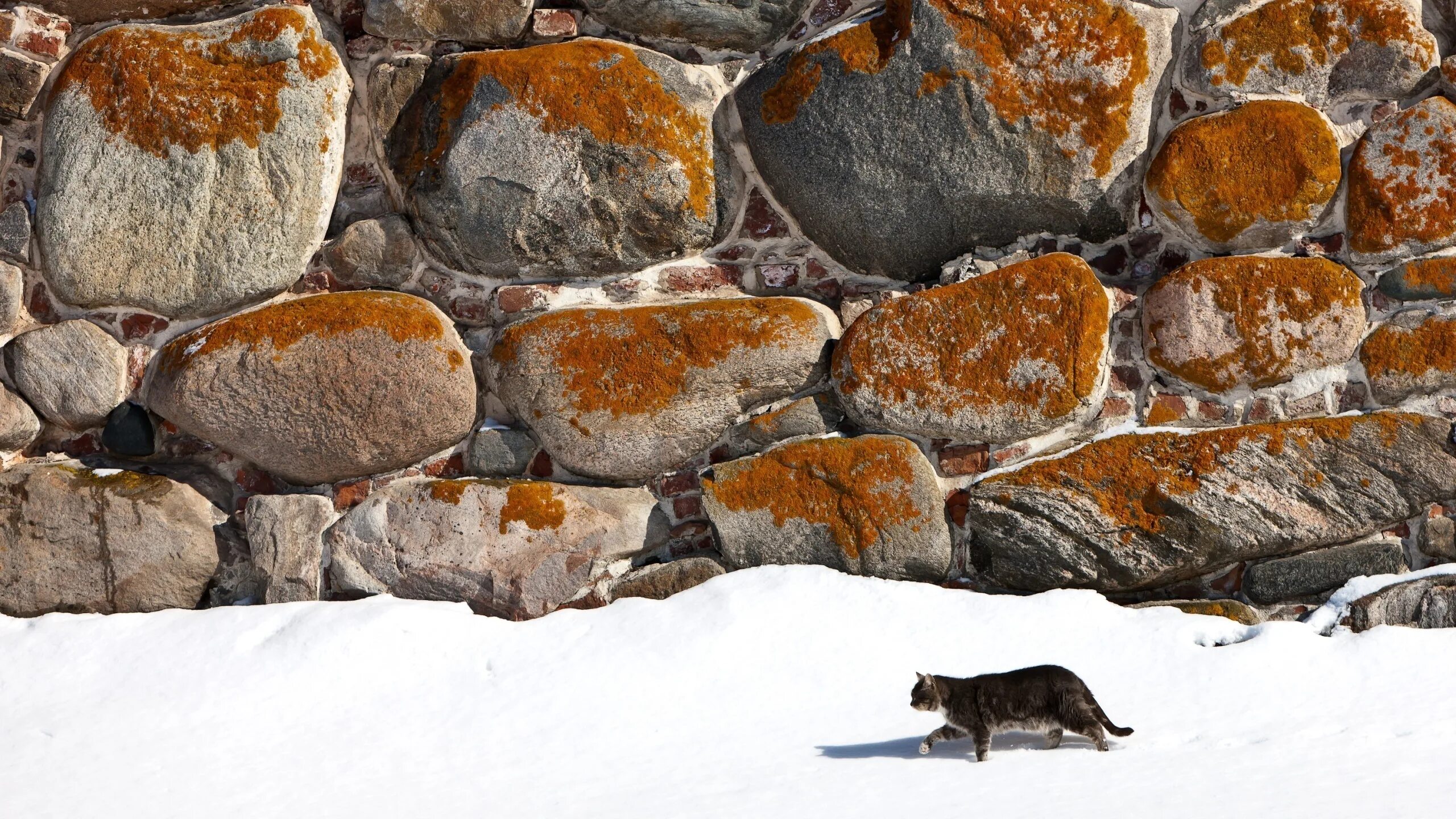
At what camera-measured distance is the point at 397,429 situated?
3.45 m

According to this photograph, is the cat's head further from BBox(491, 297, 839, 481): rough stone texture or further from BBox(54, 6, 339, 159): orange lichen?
BBox(54, 6, 339, 159): orange lichen

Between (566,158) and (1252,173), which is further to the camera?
(566,158)

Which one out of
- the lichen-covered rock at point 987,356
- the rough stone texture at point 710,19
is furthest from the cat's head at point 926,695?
the rough stone texture at point 710,19

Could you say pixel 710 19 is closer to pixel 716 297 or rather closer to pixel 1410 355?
pixel 716 297

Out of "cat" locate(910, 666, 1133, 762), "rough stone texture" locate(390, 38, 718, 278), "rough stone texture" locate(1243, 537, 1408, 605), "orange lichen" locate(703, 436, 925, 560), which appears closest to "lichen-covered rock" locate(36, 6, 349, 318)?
"rough stone texture" locate(390, 38, 718, 278)

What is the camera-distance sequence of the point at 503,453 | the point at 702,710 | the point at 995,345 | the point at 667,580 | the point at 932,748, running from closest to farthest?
the point at 932,748 < the point at 702,710 < the point at 995,345 < the point at 667,580 < the point at 503,453

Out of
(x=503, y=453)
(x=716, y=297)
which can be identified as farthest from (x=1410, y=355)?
(x=503, y=453)

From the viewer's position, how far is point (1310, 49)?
3158mm

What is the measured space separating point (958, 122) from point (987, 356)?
0.58 m

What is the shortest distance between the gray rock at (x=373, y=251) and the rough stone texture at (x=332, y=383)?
0.09m

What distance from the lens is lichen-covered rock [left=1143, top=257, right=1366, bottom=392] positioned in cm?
314

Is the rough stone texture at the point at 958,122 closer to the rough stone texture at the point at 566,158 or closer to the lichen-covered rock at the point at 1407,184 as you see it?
the rough stone texture at the point at 566,158

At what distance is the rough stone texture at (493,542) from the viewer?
3.39 metres

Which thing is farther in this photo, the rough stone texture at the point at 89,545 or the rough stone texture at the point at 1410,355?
the rough stone texture at the point at 89,545
